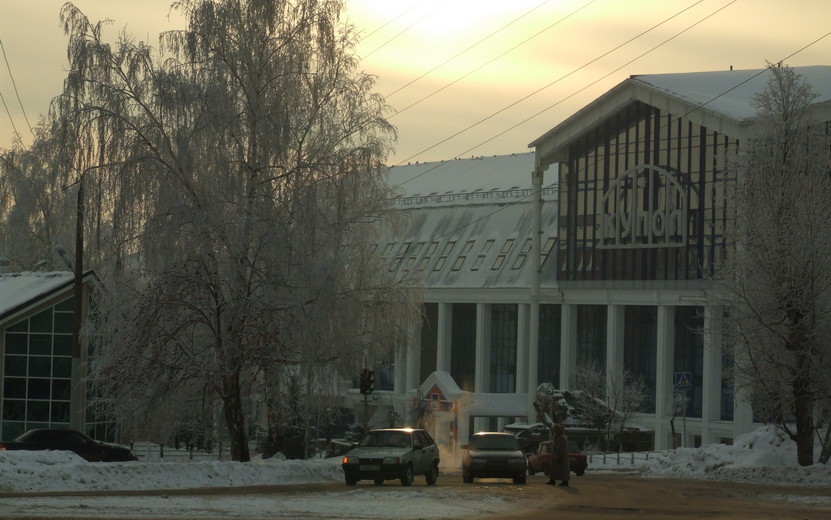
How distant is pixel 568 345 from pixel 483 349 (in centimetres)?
887

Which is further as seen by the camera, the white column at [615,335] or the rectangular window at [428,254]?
the rectangular window at [428,254]

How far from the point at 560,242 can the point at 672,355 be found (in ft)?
34.3

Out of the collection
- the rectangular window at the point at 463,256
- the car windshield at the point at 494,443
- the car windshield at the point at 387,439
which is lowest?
the car windshield at the point at 494,443

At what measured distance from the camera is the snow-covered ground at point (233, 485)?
21.2 meters

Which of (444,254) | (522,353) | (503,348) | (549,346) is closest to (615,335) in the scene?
(549,346)

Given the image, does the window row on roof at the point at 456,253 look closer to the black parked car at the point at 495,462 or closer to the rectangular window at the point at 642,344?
the rectangular window at the point at 642,344

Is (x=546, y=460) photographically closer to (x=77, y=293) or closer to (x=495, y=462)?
(x=495, y=462)

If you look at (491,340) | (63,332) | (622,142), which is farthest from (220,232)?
(491,340)

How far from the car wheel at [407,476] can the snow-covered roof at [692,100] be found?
1631 inches

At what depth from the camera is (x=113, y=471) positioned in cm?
2731

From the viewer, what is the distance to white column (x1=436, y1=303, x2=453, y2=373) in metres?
93.1

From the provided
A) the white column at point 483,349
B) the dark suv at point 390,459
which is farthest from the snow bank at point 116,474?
the white column at point 483,349

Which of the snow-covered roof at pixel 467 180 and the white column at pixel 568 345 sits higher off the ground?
the snow-covered roof at pixel 467 180

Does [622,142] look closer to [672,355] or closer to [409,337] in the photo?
[672,355]
